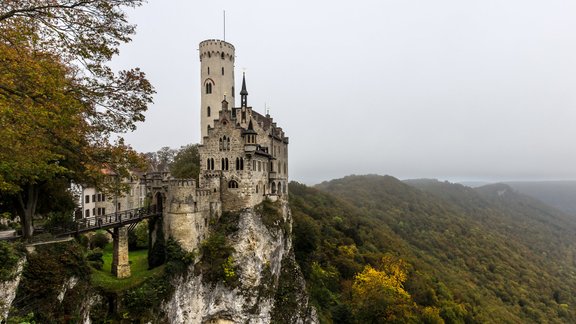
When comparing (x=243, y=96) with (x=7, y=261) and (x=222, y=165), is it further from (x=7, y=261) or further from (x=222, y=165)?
(x=7, y=261)

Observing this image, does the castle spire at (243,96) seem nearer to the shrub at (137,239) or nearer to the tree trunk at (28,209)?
the shrub at (137,239)

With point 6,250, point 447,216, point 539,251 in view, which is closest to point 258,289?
point 6,250

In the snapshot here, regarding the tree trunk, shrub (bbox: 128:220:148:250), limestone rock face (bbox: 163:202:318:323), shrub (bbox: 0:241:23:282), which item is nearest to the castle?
limestone rock face (bbox: 163:202:318:323)

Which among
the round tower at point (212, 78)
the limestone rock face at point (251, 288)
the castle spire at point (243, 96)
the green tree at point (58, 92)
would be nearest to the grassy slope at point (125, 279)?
the limestone rock face at point (251, 288)

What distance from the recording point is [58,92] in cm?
1231

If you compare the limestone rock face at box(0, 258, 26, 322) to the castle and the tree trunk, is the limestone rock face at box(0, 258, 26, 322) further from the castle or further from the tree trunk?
the castle

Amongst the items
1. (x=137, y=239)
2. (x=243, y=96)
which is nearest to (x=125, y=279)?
(x=137, y=239)

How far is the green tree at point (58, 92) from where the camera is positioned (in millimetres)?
11508

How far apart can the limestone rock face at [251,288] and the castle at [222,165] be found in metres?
2.77

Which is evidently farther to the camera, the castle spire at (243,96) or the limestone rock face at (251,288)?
the castle spire at (243,96)

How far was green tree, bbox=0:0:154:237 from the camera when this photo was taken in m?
11.5

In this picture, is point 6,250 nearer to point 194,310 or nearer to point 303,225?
point 194,310

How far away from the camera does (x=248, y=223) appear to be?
3756 centimetres

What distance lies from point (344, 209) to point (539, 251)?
357 ft
